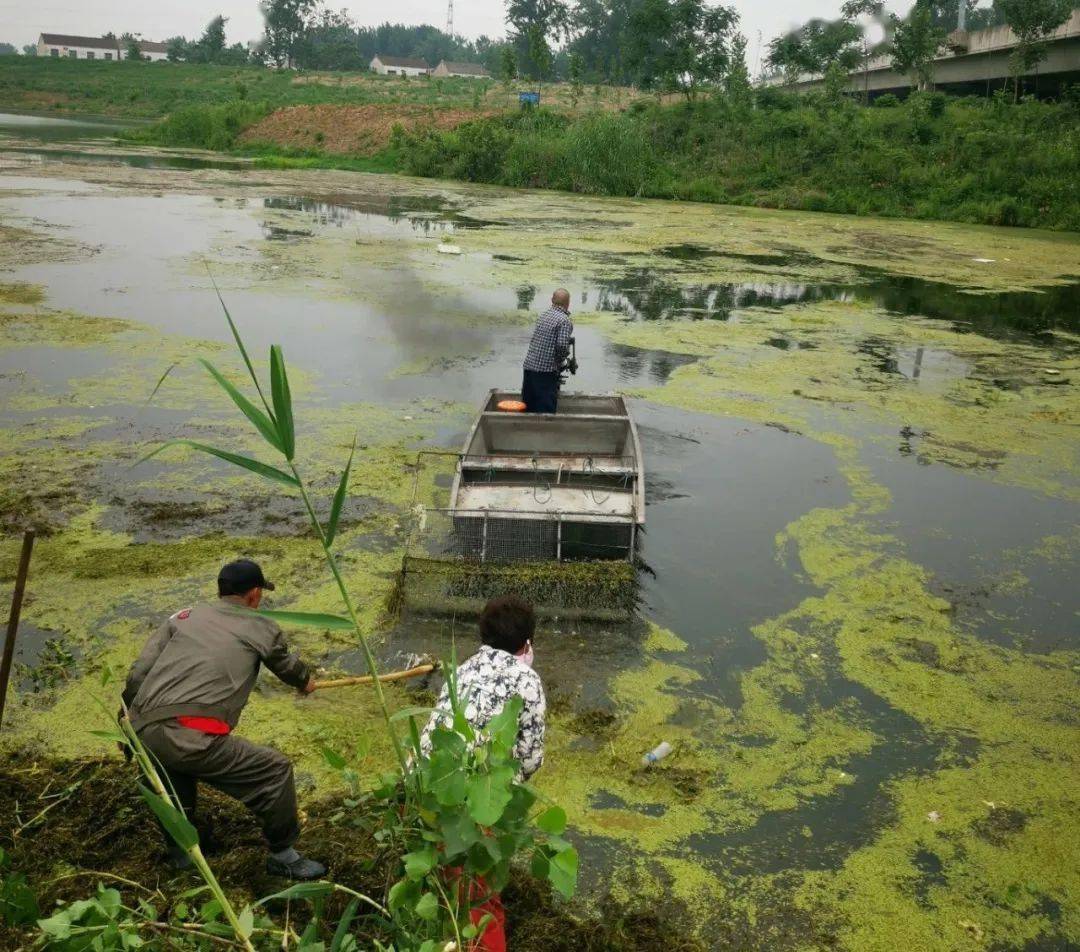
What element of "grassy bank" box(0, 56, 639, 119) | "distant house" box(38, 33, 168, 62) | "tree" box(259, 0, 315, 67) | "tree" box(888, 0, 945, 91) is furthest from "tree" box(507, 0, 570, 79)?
"distant house" box(38, 33, 168, 62)

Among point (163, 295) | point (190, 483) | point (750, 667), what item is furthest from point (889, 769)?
point (163, 295)

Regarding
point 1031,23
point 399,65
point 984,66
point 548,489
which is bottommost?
point 548,489

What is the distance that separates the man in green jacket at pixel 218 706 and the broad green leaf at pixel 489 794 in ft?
4.55

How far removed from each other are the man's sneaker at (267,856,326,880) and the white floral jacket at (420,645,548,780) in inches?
29.9

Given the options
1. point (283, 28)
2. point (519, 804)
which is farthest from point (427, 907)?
point (283, 28)

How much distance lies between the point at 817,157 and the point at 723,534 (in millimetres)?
28766

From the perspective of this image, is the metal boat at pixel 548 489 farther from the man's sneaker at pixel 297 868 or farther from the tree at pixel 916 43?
the tree at pixel 916 43

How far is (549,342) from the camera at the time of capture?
8.95m

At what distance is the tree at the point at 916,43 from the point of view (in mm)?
37156

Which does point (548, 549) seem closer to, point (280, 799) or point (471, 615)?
point (471, 615)

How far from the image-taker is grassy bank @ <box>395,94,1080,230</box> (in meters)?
30.0

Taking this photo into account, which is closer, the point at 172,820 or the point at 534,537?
the point at 172,820

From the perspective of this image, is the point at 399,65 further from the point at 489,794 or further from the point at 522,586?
the point at 489,794

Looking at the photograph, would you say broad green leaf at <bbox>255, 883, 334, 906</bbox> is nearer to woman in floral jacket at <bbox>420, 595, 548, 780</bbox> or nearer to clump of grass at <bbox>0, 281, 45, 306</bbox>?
woman in floral jacket at <bbox>420, 595, 548, 780</bbox>
